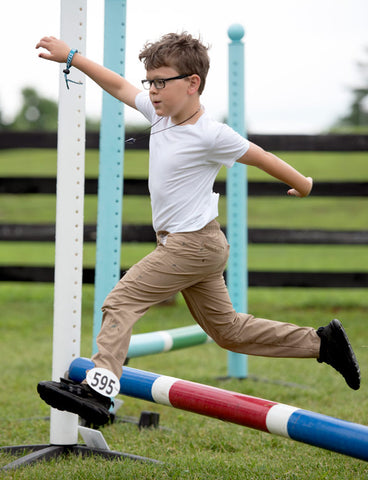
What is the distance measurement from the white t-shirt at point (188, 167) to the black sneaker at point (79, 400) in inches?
22.3

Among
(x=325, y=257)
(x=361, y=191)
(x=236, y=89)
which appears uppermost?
(x=236, y=89)

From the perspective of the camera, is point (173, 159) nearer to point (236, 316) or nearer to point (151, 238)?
point (236, 316)

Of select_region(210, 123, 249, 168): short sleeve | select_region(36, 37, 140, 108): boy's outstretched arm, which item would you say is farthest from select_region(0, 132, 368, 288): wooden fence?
select_region(210, 123, 249, 168): short sleeve

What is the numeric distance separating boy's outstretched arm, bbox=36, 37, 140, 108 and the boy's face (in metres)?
0.26

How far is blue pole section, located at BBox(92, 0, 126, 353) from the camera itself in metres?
3.19

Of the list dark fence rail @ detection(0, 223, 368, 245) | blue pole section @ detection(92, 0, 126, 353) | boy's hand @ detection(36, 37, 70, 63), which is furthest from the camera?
dark fence rail @ detection(0, 223, 368, 245)

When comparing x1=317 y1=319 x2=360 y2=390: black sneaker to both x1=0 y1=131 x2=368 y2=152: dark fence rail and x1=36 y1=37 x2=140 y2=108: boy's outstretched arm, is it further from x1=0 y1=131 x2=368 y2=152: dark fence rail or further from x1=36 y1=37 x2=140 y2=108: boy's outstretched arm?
x1=0 y1=131 x2=368 y2=152: dark fence rail

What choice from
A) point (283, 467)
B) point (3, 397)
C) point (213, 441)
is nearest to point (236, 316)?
point (283, 467)

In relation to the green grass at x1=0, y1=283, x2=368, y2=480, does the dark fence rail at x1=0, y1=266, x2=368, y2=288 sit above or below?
above

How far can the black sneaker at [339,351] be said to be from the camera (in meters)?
2.45

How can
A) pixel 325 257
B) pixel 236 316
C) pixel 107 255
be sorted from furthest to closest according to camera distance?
pixel 325 257 → pixel 107 255 → pixel 236 316

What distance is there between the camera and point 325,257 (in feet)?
43.8

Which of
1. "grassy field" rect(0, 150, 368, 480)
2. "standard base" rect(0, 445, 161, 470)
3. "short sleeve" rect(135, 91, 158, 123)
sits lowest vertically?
"grassy field" rect(0, 150, 368, 480)

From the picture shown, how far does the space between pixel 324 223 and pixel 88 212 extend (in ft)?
16.5
